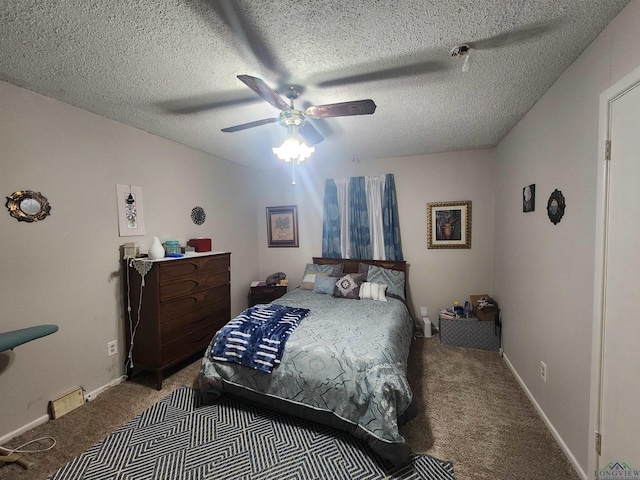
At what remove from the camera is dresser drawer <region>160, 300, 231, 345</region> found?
2.43 meters

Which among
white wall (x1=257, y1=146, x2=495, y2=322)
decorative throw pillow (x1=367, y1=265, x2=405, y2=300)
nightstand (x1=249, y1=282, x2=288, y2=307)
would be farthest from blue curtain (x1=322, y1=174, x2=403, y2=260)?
nightstand (x1=249, y1=282, x2=288, y2=307)

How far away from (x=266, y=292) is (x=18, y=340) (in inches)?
102

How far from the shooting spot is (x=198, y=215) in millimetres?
3293

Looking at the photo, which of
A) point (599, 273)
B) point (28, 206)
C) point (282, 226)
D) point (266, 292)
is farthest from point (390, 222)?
point (28, 206)

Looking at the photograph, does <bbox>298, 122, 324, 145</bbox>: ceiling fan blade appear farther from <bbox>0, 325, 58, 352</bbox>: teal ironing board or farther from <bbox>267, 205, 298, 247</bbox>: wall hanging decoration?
<bbox>0, 325, 58, 352</bbox>: teal ironing board

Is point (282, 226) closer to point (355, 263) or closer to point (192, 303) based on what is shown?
point (355, 263)

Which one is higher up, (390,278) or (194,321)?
(390,278)

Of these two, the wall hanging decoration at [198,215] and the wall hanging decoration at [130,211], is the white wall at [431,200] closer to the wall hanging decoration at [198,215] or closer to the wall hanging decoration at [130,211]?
the wall hanging decoration at [198,215]

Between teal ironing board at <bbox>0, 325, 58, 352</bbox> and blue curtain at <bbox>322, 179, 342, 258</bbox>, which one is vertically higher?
blue curtain at <bbox>322, 179, 342, 258</bbox>

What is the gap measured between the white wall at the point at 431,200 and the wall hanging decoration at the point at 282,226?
0.24m

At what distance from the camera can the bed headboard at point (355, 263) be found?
12.0 feet

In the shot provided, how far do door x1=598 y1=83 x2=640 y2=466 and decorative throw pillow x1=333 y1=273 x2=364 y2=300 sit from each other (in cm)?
217

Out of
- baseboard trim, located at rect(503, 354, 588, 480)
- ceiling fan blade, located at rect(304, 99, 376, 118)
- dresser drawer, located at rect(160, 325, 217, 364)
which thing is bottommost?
baseboard trim, located at rect(503, 354, 588, 480)

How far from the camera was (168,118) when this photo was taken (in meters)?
2.38
